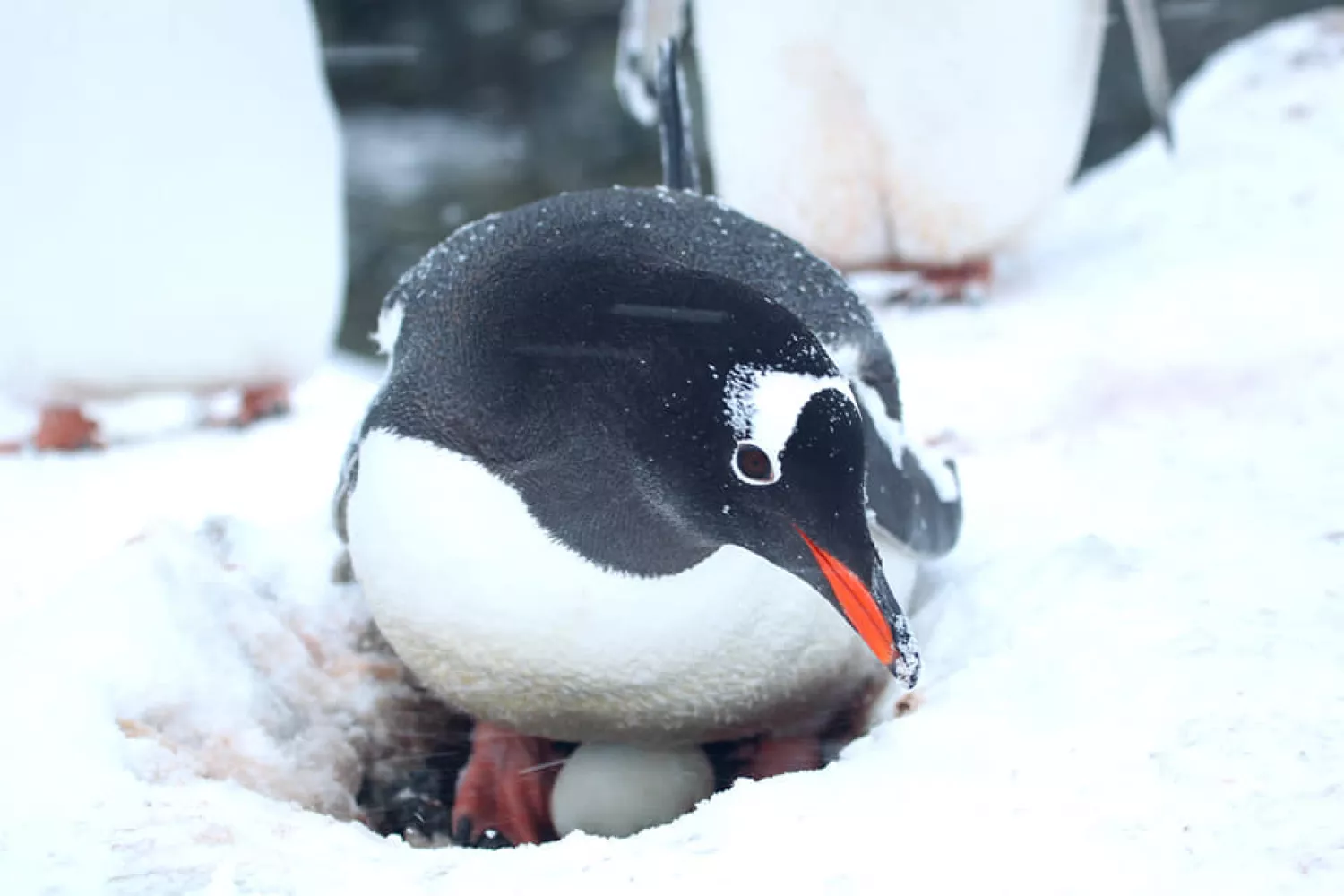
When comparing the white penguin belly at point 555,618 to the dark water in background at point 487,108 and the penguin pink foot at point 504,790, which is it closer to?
the penguin pink foot at point 504,790

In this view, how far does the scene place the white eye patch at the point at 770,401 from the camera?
88cm

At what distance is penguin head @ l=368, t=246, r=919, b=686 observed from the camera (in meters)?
0.90

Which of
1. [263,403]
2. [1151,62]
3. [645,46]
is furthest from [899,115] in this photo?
[263,403]

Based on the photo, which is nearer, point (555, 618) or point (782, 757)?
point (555, 618)

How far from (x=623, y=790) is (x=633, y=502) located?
0.86 ft

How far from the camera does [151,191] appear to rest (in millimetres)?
2023

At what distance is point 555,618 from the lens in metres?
1.01

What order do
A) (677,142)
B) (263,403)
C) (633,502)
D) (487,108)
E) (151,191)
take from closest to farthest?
1. (633,502)
2. (677,142)
3. (151,191)
4. (263,403)
5. (487,108)

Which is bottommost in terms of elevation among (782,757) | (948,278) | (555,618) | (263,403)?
(948,278)

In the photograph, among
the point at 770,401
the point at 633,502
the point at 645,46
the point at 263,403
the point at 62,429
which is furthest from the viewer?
the point at 645,46

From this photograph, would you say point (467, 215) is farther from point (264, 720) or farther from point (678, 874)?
point (678, 874)

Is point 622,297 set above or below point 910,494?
above

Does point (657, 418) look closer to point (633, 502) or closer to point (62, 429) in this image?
point (633, 502)

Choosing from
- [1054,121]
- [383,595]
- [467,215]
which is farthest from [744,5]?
[467,215]
